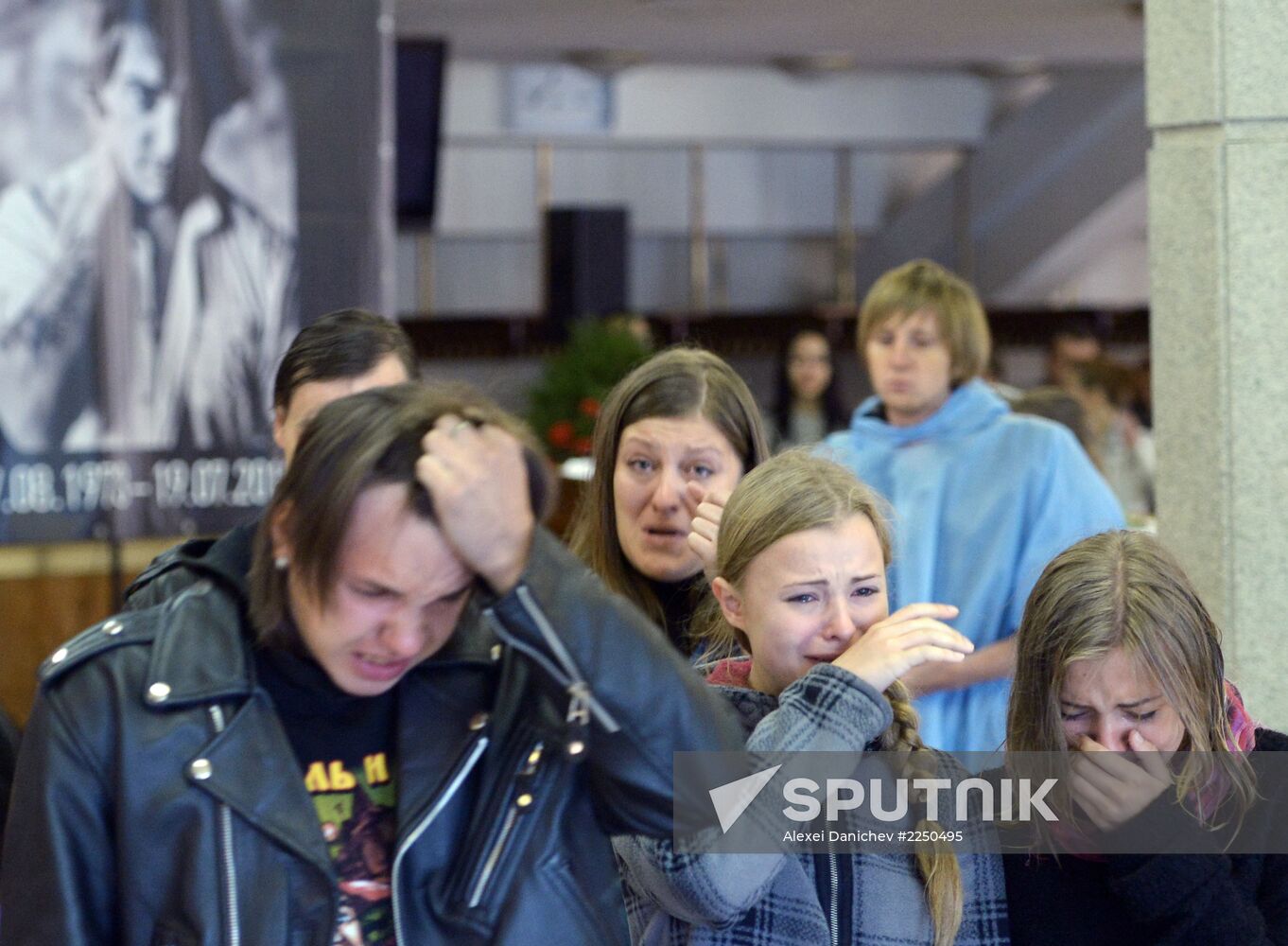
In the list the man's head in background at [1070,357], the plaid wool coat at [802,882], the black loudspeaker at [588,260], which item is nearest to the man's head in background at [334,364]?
the plaid wool coat at [802,882]

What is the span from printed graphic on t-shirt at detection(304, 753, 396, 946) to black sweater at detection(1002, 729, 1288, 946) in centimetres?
83

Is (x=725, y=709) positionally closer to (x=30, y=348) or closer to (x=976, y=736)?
(x=976, y=736)

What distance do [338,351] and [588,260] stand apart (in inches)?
385

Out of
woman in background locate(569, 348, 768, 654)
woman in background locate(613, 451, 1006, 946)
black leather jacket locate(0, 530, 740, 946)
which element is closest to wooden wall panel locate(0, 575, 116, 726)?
woman in background locate(569, 348, 768, 654)

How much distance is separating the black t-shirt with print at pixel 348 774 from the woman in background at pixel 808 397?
6.56 meters

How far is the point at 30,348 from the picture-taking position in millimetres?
4258

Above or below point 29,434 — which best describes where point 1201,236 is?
above

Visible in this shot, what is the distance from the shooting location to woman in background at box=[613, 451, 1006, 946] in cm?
171

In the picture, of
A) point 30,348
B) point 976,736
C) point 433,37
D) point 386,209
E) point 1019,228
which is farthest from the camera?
point 1019,228

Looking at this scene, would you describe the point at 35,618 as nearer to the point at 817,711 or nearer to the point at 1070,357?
the point at 817,711

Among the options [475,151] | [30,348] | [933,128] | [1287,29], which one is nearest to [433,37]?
[475,151]

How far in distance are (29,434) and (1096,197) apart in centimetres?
1060

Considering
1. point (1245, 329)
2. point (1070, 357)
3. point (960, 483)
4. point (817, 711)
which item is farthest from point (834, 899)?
point (1070, 357)

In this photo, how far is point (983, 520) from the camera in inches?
123
